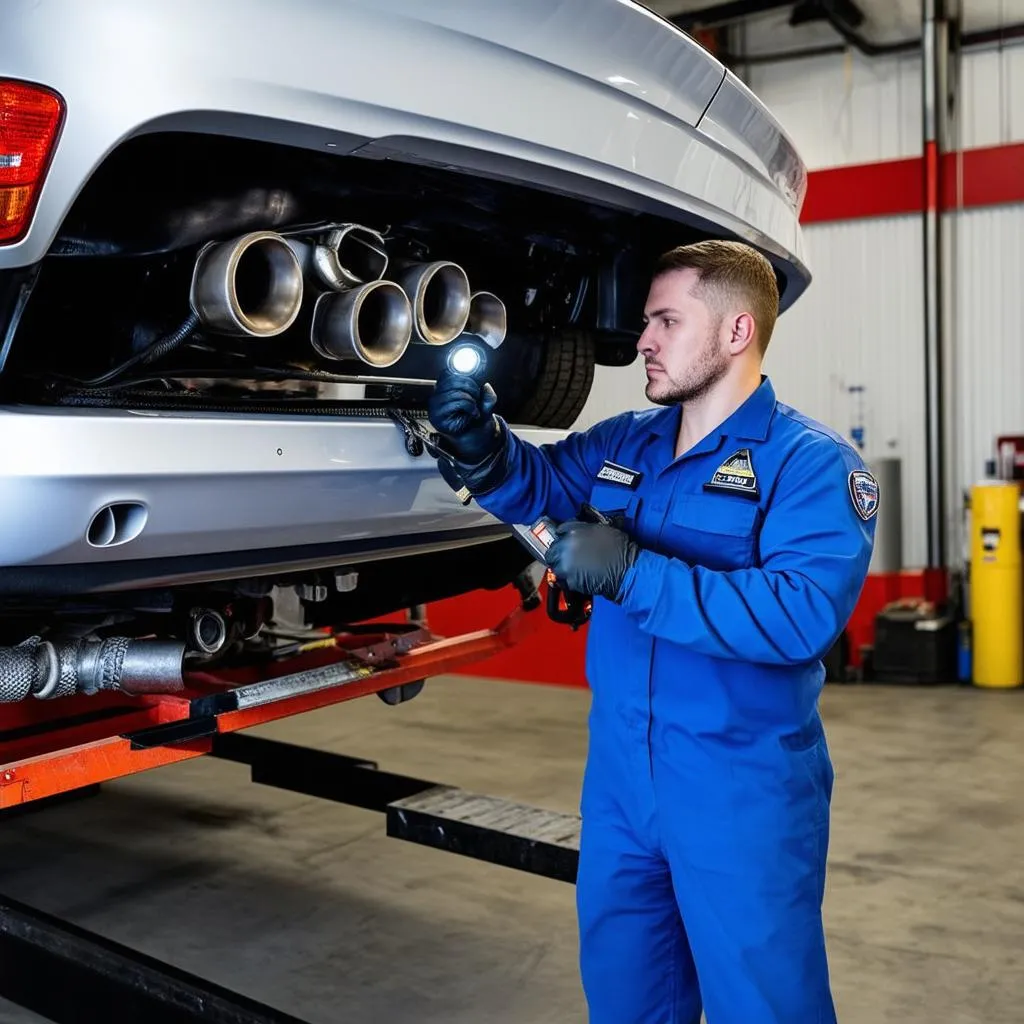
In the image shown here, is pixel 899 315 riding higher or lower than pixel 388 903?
higher

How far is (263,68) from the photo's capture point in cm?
116

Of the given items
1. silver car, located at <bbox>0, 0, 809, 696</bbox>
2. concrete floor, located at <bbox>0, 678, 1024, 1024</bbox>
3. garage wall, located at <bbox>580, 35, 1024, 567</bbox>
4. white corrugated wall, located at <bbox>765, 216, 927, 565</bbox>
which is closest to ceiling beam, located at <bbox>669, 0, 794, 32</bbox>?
garage wall, located at <bbox>580, 35, 1024, 567</bbox>

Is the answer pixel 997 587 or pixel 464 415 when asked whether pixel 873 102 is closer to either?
pixel 997 587

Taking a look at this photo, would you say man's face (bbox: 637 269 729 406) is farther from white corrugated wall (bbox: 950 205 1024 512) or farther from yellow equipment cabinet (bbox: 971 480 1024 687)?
white corrugated wall (bbox: 950 205 1024 512)

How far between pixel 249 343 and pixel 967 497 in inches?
228

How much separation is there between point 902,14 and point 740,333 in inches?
268

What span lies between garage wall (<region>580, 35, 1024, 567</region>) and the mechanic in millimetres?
5931

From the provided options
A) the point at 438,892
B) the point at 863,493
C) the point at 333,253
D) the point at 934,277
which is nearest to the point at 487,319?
the point at 333,253

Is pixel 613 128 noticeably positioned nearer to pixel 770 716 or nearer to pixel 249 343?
pixel 249 343

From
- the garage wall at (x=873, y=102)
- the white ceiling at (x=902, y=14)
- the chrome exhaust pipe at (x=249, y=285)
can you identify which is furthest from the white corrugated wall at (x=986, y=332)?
the chrome exhaust pipe at (x=249, y=285)

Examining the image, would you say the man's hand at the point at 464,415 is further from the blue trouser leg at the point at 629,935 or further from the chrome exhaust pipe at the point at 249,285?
the blue trouser leg at the point at 629,935


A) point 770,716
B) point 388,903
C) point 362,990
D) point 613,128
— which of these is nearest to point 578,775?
point 388,903

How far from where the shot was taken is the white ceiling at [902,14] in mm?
7141

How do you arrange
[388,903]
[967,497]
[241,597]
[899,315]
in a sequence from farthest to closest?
[899,315]
[967,497]
[388,903]
[241,597]
